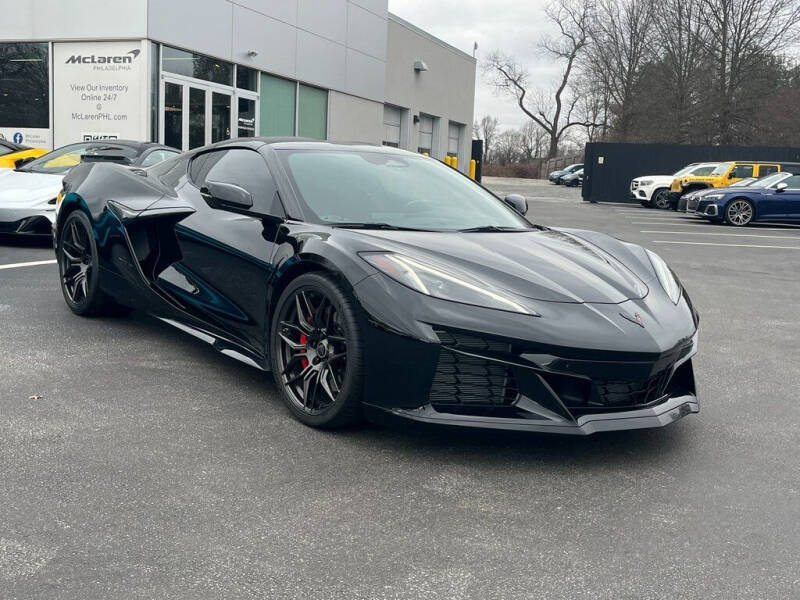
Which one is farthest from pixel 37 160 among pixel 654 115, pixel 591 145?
pixel 654 115

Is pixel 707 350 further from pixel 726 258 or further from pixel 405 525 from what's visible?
pixel 726 258

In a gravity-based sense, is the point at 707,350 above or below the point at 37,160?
below

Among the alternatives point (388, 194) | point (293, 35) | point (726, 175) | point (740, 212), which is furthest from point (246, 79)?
point (388, 194)

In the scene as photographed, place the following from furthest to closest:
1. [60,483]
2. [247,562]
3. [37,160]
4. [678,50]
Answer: [678,50]
[37,160]
[60,483]
[247,562]

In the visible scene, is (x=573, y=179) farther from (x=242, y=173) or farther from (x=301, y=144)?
(x=242, y=173)

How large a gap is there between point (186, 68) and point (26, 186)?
920 centimetres

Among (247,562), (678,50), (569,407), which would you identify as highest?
(678,50)

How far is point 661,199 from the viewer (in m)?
25.7

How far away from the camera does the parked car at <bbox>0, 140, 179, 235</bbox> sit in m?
8.66

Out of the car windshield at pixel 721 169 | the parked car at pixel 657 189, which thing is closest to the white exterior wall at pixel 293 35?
the parked car at pixel 657 189

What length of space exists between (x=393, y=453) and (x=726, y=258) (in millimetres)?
9584

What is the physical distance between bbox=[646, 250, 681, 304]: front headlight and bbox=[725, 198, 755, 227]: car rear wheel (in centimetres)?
1529

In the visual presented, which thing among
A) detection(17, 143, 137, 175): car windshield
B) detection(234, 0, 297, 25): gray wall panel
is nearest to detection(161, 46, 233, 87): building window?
detection(234, 0, 297, 25): gray wall panel

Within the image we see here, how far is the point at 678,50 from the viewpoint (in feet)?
141
